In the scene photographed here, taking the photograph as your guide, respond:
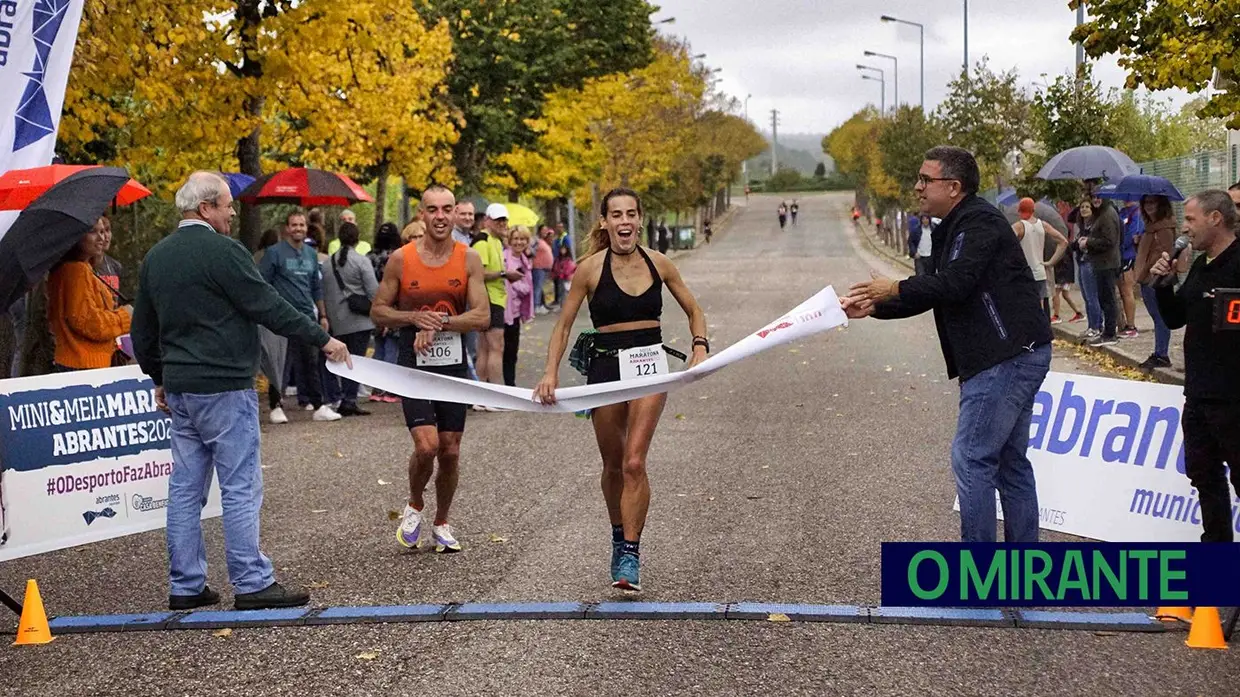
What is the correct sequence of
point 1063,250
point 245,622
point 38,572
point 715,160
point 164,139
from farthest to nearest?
point 715,160 → point 1063,250 → point 164,139 → point 38,572 → point 245,622

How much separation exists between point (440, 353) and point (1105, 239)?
13.6 m

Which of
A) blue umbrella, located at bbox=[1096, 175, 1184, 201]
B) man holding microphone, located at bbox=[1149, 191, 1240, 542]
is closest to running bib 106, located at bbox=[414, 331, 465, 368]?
man holding microphone, located at bbox=[1149, 191, 1240, 542]

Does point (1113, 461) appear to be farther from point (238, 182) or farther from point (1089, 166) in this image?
point (1089, 166)

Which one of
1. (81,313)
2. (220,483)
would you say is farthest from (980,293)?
(81,313)

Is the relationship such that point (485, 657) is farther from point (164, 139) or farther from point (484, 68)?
point (484, 68)

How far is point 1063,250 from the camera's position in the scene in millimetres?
22312

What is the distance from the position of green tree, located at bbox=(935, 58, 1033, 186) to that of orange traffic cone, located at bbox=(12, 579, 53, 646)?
4763 cm

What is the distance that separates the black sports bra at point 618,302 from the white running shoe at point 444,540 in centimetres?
180

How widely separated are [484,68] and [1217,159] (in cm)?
1486

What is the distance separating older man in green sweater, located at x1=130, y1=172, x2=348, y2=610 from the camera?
7.81 meters

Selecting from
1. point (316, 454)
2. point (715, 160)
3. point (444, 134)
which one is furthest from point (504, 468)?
point (715, 160)

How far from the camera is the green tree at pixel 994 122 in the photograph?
53.9 m

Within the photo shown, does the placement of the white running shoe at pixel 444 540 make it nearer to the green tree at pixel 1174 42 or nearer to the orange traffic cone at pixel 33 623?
the orange traffic cone at pixel 33 623

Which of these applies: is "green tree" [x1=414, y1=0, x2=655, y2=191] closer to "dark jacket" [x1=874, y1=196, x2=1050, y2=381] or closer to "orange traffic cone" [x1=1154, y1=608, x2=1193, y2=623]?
"dark jacket" [x1=874, y1=196, x2=1050, y2=381]
